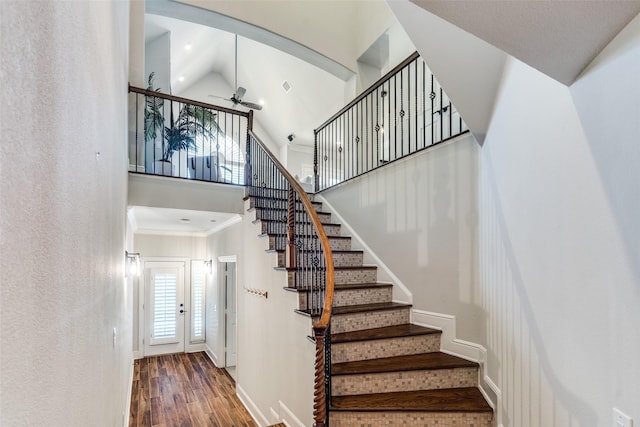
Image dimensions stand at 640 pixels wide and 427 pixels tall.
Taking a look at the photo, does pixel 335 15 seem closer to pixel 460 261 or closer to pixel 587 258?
pixel 460 261

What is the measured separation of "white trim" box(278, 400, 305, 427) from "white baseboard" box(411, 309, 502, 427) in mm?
1419

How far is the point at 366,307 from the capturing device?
3.38 metres

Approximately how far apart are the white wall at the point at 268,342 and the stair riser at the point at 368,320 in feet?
1.03

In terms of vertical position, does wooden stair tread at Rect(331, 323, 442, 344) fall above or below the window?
above

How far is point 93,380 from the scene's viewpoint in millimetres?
1378

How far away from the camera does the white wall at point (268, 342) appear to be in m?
3.02

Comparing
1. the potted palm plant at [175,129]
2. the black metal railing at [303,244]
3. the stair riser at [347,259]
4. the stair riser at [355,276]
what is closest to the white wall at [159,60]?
the potted palm plant at [175,129]

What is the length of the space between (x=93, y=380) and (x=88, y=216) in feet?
2.21

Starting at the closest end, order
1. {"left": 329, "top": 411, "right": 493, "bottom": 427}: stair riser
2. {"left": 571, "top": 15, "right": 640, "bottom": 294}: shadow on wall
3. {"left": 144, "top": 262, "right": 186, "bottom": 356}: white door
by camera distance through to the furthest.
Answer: {"left": 571, "top": 15, "right": 640, "bottom": 294}: shadow on wall
{"left": 329, "top": 411, "right": 493, "bottom": 427}: stair riser
{"left": 144, "top": 262, "right": 186, "bottom": 356}: white door

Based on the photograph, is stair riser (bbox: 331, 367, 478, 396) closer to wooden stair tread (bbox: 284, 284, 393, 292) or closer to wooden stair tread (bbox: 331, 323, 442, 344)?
wooden stair tread (bbox: 331, 323, 442, 344)

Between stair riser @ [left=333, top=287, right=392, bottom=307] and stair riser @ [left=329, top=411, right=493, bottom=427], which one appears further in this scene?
stair riser @ [left=333, top=287, right=392, bottom=307]

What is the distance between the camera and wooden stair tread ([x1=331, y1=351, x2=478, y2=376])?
104 inches

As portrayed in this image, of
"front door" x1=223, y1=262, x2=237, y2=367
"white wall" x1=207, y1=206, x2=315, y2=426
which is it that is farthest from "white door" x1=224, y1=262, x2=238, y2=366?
"white wall" x1=207, y1=206, x2=315, y2=426

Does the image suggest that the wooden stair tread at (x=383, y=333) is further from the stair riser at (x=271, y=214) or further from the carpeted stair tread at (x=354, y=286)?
the stair riser at (x=271, y=214)
